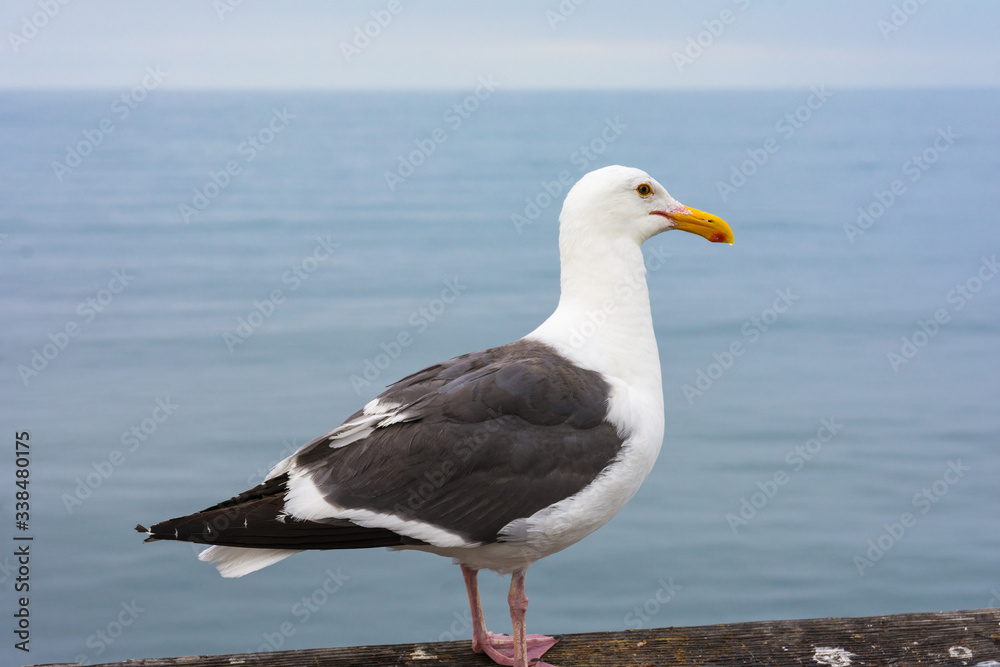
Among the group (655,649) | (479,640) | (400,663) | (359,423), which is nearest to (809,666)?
(655,649)

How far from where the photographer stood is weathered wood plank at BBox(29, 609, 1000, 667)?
3.42m

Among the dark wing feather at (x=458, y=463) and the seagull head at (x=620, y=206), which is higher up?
the seagull head at (x=620, y=206)

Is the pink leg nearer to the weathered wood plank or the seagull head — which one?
the weathered wood plank

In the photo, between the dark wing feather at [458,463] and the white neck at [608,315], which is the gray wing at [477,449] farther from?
the white neck at [608,315]

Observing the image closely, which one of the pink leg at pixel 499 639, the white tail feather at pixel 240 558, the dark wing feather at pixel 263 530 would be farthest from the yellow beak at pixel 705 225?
the white tail feather at pixel 240 558

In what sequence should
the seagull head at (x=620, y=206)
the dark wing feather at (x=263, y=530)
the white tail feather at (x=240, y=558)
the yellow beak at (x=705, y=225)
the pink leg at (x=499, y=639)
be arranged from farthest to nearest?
1. the yellow beak at (x=705, y=225)
2. the seagull head at (x=620, y=206)
3. the pink leg at (x=499, y=639)
4. the white tail feather at (x=240, y=558)
5. the dark wing feather at (x=263, y=530)

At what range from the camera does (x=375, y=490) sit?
3.10 meters

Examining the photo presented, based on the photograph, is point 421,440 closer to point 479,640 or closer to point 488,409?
point 488,409

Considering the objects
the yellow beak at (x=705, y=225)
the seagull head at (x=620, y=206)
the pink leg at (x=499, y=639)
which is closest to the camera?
the pink leg at (x=499, y=639)

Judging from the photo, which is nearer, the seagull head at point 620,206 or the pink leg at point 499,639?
the pink leg at point 499,639

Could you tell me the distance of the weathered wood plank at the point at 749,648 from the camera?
11.2 feet

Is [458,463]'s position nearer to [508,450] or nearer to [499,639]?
[508,450]

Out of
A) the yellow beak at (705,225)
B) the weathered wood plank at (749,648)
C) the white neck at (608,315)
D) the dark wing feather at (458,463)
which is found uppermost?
the yellow beak at (705,225)

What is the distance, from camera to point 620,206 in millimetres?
3520
